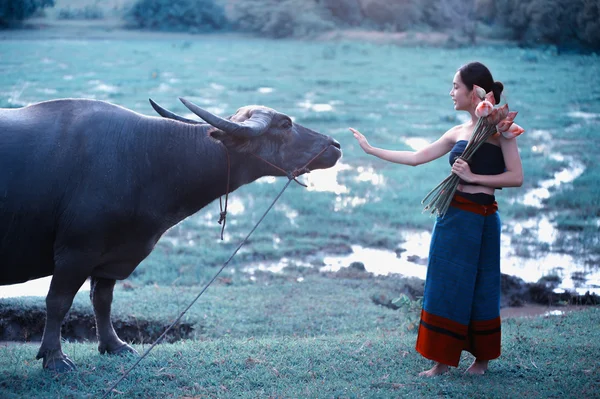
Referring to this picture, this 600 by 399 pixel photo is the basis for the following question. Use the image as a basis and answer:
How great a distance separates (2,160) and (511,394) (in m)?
3.05

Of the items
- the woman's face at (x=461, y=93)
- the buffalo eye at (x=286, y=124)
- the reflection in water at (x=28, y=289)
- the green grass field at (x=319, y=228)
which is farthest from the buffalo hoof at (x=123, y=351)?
the woman's face at (x=461, y=93)

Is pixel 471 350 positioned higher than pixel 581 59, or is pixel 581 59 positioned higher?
pixel 581 59

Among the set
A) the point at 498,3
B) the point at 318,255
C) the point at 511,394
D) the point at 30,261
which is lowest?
the point at 318,255

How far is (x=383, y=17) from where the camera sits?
19.8m

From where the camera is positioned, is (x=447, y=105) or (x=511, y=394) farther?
(x=447, y=105)

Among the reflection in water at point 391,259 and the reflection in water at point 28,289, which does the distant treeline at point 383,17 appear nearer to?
the reflection in water at point 391,259

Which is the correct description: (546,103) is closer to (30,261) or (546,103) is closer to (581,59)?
(581,59)

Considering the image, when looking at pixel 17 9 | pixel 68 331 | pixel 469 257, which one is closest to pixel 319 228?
pixel 68 331

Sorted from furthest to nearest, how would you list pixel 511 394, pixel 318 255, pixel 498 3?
pixel 498 3, pixel 318 255, pixel 511 394

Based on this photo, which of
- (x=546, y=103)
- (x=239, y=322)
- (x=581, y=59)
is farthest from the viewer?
(x=546, y=103)

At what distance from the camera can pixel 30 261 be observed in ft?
12.9

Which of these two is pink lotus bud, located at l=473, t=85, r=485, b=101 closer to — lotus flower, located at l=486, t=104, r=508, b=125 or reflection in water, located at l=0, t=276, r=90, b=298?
lotus flower, located at l=486, t=104, r=508, b=125

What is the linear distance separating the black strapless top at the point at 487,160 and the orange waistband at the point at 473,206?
0.17 metres

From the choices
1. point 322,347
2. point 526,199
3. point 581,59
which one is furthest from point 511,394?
point 581,59
